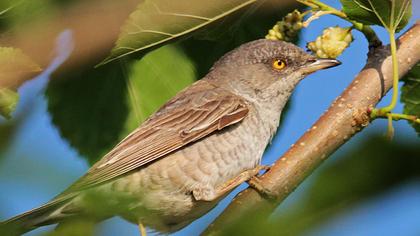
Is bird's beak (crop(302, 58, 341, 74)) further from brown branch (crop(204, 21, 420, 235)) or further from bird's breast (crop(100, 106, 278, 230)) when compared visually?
brown branch (crop(204, 21, 420, 235))

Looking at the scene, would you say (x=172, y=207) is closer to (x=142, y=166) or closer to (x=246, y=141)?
(x=142, y=166)

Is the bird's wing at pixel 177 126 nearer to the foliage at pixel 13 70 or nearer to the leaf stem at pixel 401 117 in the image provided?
the leaf stem at pixel 401 117

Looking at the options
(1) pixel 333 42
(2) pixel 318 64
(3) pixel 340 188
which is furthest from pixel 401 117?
(2) pixel 318 64

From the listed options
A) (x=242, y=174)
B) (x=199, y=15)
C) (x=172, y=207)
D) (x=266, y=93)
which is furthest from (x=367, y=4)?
(x=266, y=93)

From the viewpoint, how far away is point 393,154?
54 centimetres

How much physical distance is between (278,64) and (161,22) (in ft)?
7.29

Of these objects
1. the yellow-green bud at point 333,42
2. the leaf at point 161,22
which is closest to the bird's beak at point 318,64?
the yellow-green bud at point 333,42

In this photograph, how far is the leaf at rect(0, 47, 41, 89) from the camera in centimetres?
95

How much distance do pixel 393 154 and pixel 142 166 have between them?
3.38 m

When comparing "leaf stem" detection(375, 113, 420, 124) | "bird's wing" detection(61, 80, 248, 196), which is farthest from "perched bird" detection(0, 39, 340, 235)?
"leaf stem" detection(375, 113, 420, 124)

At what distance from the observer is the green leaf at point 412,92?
293 cm

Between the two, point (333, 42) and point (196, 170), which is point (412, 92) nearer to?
point (333, 42)

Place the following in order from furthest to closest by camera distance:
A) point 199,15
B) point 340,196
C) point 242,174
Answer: point 242,174, point 199,15, point 340,196

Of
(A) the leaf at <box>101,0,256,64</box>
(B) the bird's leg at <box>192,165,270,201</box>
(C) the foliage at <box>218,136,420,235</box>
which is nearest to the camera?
(C) the foliage at <box>218,136,420,235</box>
